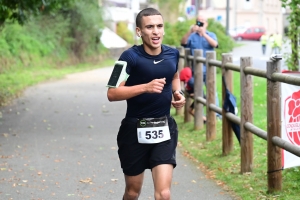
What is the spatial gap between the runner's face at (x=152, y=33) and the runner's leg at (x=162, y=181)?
0.89 m

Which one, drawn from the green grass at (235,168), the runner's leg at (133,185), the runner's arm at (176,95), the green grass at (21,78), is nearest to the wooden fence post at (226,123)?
the green grass at (235,168)

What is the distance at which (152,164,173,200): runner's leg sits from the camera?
5.86 metres

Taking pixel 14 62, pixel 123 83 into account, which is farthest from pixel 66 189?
pixel 14 62

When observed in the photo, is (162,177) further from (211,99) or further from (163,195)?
(211,99)

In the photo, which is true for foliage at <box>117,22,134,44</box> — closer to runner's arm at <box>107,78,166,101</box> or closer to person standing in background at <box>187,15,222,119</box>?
person standing in background at <box>187,15,222,119</box>

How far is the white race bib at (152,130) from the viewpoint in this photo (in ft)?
19.7

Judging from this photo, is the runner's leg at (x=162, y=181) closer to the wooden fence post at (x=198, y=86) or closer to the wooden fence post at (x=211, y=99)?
the wooden fence post at (x=211, y=99)

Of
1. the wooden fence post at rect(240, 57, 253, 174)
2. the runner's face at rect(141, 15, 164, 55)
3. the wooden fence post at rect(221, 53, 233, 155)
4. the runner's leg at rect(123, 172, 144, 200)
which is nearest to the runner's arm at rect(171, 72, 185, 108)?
the runner's face at rect(141, 15, 164, 55)

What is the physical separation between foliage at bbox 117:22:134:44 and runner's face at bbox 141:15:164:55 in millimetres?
61176

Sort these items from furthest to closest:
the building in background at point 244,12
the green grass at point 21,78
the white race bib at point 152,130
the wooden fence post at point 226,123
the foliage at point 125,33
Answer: the building in background at point 244,12, the foliage at point 125,33, the green grass at point 21,78, the wooden fence post at point 226,123, the white race bib at point 152,130

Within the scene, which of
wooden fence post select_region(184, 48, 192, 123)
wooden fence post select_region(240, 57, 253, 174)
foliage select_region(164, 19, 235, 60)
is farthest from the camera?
foliage select_region(164, 19, 235, 60)

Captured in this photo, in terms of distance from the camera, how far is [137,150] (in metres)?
6.10

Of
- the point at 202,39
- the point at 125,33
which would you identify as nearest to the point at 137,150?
the point at 202,39

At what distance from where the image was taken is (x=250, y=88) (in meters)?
8.98
